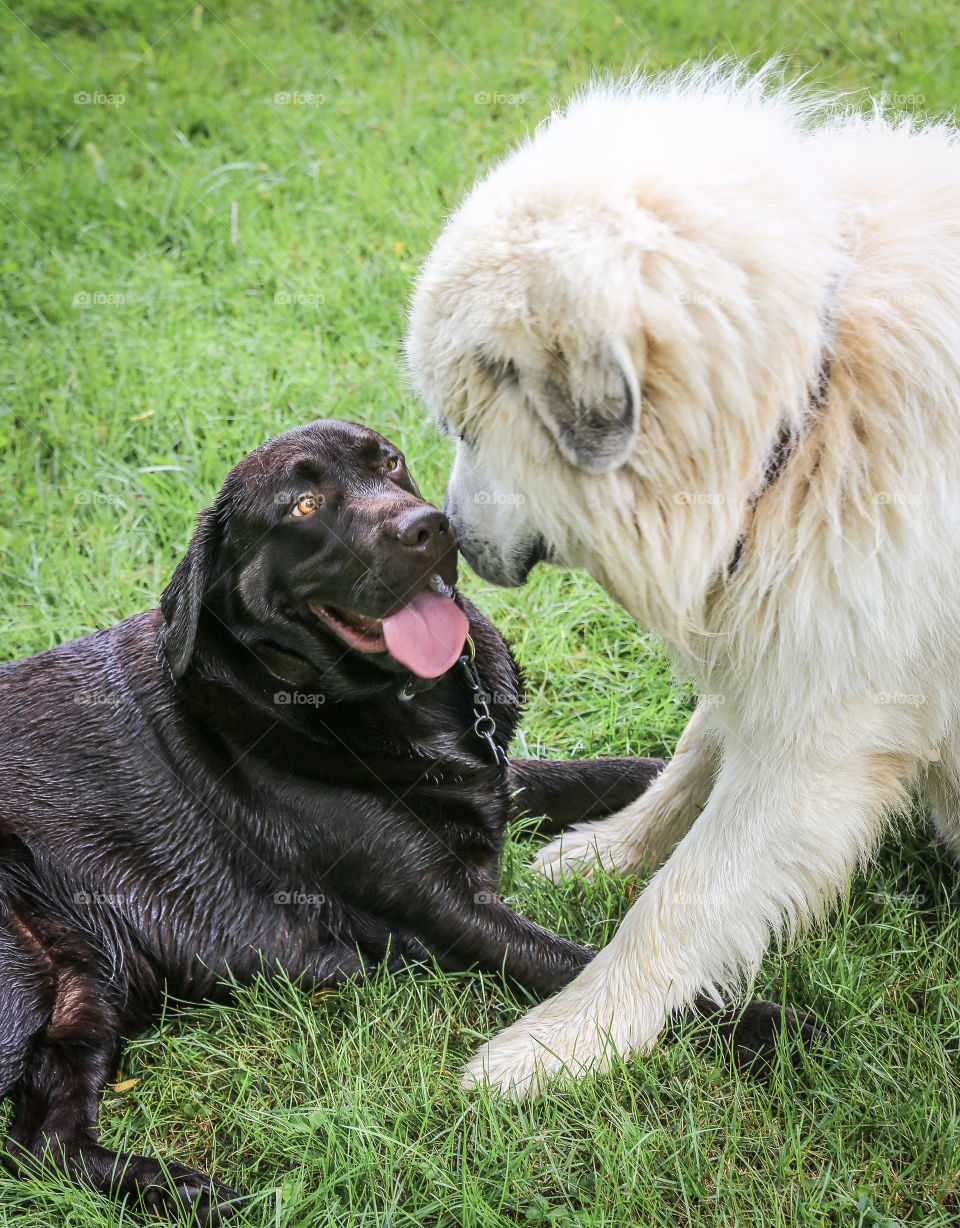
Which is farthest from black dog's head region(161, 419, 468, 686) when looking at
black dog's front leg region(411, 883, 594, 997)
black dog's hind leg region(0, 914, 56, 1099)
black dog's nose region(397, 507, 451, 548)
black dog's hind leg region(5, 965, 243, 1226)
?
black dog's hind leg region(5, 965, 243, 1226)

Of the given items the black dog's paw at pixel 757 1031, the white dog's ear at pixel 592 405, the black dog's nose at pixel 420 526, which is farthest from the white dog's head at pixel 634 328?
the black dog's paw at pixel 757 1031

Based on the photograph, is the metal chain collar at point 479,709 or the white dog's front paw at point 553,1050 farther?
the metal chain collar at point 479,709

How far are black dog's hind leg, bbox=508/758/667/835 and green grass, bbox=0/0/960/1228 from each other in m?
0.18

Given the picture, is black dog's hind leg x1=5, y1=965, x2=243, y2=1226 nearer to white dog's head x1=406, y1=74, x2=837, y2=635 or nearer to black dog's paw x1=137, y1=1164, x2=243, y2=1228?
black dog's paw x1=137, y1=1164, x2=243, y2=1228

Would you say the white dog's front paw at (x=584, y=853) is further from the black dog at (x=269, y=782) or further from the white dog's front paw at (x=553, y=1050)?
the white dog's front paw at (x=553, y=1050)

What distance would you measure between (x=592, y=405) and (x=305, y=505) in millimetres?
958

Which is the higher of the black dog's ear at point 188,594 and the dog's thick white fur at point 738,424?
the dog's thick white fur at point 738,424

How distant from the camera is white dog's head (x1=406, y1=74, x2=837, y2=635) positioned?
1907mm

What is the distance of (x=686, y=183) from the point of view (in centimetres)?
197

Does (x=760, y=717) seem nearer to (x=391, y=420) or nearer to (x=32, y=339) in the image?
(x=391, y=420)

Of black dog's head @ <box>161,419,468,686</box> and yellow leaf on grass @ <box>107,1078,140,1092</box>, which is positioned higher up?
black dog's head @ <box>161,419,468,686</box>

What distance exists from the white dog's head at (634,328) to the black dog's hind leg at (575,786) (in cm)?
128

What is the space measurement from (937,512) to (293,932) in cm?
181

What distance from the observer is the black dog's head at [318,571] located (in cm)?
257
